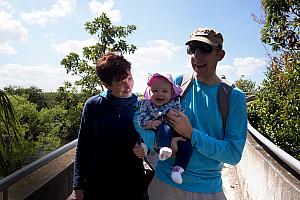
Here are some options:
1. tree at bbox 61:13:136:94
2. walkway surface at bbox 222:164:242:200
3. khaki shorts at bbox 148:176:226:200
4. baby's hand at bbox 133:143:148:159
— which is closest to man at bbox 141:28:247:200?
khaki shorts at bbox 148:176:226:200

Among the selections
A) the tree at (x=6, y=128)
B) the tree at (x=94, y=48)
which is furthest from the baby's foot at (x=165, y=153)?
the tree at (x=94, y=48)

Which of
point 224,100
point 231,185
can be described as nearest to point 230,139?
point 224,100

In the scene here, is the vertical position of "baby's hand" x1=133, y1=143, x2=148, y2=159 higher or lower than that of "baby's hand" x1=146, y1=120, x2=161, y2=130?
lower

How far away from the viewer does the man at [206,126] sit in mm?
1952

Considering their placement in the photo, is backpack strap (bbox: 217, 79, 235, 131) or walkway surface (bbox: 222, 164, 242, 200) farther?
walkway surface (bbox: 222, 164, 242, 200)

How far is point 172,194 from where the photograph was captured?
211 centimetres

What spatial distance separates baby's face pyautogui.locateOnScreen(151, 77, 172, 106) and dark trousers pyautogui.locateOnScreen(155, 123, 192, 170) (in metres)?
0.14

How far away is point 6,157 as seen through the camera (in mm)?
2436

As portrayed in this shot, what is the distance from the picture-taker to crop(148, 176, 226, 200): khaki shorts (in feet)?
6.73

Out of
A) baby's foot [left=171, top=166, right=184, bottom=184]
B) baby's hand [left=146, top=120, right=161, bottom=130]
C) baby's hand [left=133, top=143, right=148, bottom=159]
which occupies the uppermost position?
baby's hand [left=146, top=120, right=161, bottom=130]

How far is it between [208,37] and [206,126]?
1.54 ft

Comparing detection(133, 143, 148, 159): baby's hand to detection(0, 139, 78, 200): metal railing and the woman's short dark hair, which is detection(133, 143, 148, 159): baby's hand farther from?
detection(0, 139, 78, 200): metal railing

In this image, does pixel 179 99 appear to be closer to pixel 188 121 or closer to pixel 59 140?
pixel 188 121

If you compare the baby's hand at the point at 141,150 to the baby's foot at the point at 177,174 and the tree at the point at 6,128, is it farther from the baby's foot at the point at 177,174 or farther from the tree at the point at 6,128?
the tree at the point at 6,128
